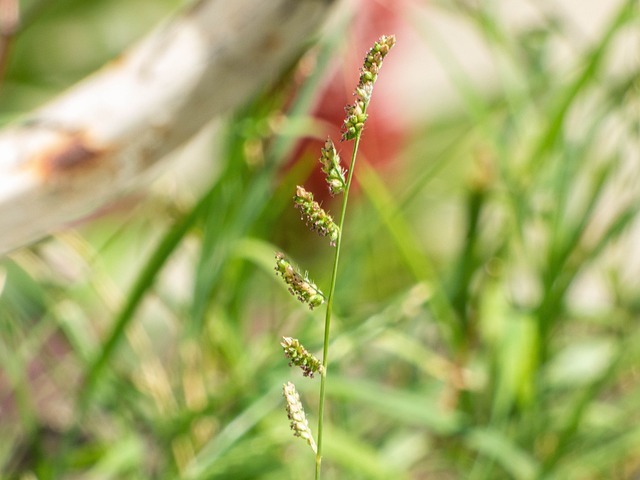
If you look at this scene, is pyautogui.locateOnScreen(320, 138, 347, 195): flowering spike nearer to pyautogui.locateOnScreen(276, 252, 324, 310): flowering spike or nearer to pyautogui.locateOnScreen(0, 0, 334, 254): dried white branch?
pyautogui.locateOnScreen(276, 252, 324, 310): flowering spike

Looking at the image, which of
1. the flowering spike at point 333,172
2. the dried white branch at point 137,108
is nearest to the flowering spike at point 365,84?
the flowering spike at point 333,172

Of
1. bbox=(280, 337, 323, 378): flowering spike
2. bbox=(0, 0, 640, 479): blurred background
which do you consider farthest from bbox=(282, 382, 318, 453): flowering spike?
bbox=(0, 0, 640, 479): blurred background

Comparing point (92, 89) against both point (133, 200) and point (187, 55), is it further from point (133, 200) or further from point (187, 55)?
point (133, 200)

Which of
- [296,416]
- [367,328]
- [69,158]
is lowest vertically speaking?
[296,416]

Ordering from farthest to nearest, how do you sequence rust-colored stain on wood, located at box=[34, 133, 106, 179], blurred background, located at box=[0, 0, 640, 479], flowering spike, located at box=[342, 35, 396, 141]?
blurred background, located at box=[0, 0, 640, 479] → rust-colored stain on wood, located at box=[34, 133, 106, 179] → flowering spike, located at box=[342, 35, 396, 141]

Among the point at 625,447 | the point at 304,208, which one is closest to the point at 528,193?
the point at 625,447

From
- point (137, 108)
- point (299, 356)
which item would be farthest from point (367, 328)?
point (299, 356)

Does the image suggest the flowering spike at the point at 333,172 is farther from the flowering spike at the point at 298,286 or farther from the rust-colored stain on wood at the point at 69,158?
the rust-colored stain on wood at the point at 69,158

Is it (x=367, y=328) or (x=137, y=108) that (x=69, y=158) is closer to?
(x=137, y=108)
